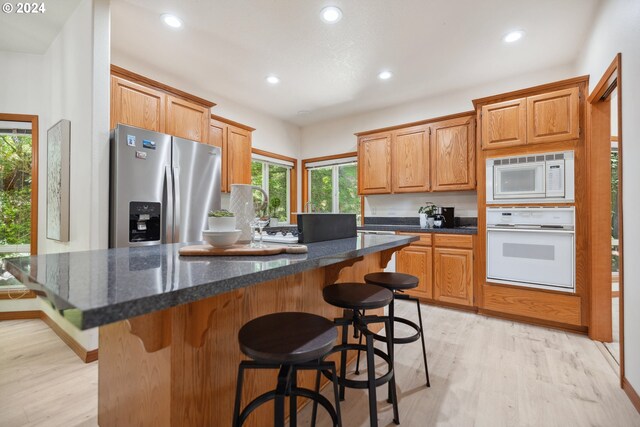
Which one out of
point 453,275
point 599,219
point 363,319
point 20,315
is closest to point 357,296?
point 363,319

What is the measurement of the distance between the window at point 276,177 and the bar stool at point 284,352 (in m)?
3.76

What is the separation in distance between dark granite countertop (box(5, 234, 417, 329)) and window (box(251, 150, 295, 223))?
3.77 m

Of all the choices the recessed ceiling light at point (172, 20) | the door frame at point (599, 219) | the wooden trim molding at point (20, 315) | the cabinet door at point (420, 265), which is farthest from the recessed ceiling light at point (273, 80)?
the wooden trim molding at point (20, 315)

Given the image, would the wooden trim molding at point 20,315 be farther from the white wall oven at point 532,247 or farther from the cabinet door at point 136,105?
the white wall oven at point 532,247

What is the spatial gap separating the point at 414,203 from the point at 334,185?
58.7 inches

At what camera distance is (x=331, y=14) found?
98.1 inches

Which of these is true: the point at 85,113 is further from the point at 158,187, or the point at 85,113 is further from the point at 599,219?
the point at 599,219

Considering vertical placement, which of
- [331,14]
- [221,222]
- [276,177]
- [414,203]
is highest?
[331,14]

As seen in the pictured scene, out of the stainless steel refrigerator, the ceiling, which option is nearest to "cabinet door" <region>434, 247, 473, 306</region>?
the stainless steel refrigerator

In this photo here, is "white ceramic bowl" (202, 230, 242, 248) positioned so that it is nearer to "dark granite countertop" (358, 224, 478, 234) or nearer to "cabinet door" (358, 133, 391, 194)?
"dark granite countertop" (358, 224, 478, 234)

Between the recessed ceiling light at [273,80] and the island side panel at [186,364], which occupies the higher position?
the recessed ceiling light at [273,80]

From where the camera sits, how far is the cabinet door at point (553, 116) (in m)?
2.85

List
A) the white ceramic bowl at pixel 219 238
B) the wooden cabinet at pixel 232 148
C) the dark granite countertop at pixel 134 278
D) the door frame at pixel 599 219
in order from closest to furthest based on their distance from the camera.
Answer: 1. the dark granite countertop at pixel 134 278
2. the white ceramic bowl at pixel 219 238
3. the door frame at pixel 599 219
4. the wooden cabinet at pixel 232 148

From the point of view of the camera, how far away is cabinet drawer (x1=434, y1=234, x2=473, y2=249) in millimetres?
3445
